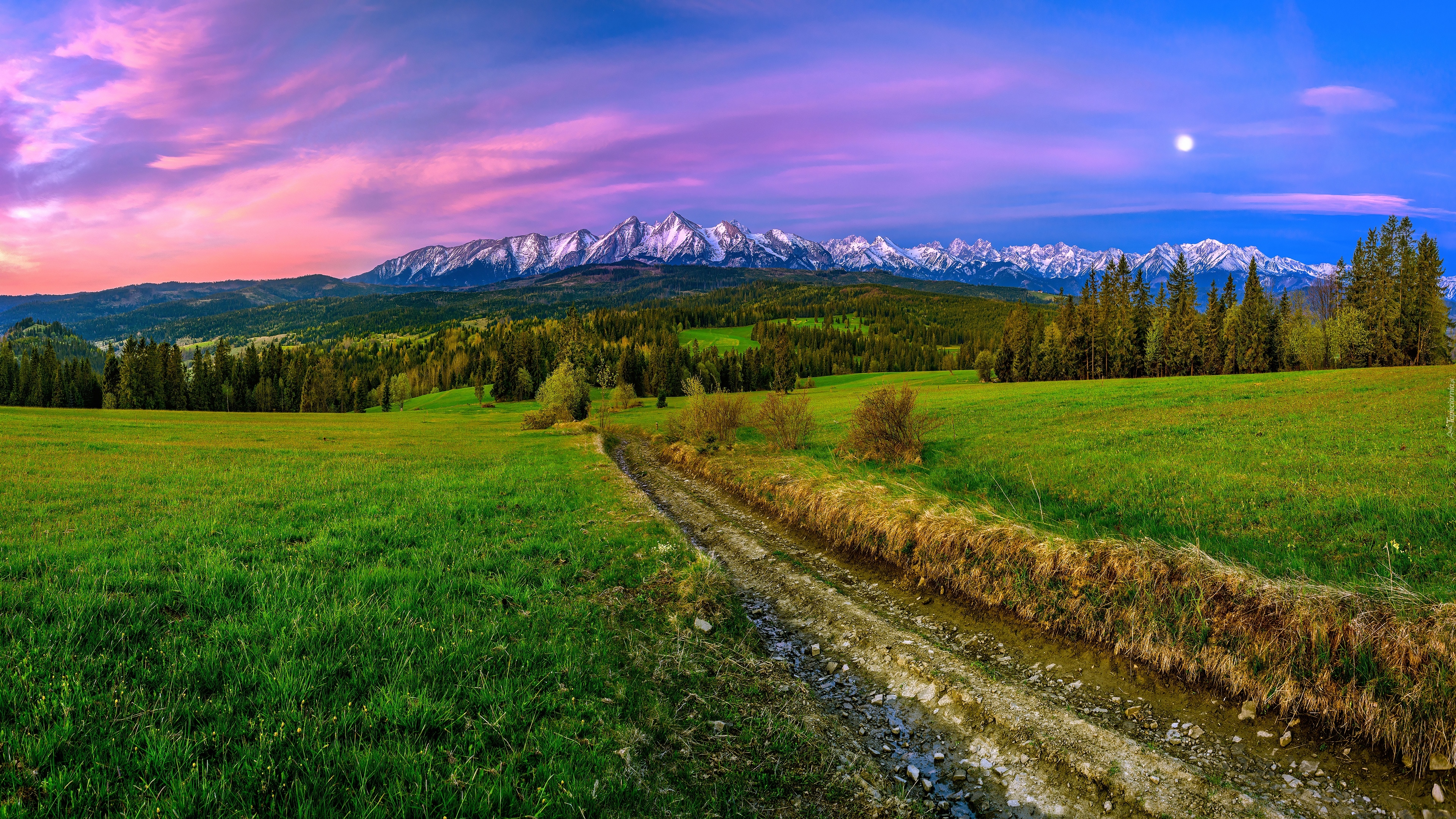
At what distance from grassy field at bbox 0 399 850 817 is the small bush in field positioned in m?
51.5

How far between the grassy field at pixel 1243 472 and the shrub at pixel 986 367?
6400 cm

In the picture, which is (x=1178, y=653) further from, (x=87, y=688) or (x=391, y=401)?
(x=391, y=401)

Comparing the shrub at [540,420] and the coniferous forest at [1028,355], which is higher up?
the coniferous forest at [1028,355]

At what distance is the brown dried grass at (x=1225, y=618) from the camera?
6.46 meters

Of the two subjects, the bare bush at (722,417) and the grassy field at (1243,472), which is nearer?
the grassy field at (1243,472)

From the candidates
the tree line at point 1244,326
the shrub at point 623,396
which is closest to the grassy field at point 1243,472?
the tree line at point 1244,326

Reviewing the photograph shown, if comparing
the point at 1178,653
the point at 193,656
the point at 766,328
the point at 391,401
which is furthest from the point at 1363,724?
the point at 766,328

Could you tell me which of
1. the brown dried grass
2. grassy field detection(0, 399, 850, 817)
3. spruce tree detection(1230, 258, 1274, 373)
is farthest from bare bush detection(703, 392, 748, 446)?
spruce tree detection(1230, 258, 1274, 373)

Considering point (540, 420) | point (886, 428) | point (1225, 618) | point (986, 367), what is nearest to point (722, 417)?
point (886, 428)

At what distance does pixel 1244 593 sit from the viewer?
319 inches

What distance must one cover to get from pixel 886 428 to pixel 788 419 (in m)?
6.96

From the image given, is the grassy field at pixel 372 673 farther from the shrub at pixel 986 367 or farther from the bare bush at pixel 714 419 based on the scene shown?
the shrub at pixel 986 367

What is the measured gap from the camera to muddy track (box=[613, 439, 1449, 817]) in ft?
19.8

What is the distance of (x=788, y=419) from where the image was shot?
101ft
